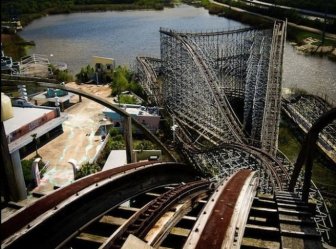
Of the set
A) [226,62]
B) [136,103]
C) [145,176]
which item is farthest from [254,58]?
[145,176]

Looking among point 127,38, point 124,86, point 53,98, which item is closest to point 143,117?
point 124,86

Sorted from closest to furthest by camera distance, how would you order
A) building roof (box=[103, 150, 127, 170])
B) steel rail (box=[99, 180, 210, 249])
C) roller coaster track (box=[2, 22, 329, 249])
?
roller coaster track (box=[2, 22, 329, 249])
steel rail (box=[99, 180, 210, 249])
building roof (box=[103, 150, 127, 170])

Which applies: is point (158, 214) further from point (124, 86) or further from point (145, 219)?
point (124, 86)

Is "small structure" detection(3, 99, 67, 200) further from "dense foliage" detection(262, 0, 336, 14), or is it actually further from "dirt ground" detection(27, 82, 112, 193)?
"dense foliage" detection(262, 0, 336, 14)

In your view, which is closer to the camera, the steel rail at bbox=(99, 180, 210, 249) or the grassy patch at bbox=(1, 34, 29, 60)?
the steel rail at bbox=(99, 180, 210, 249)

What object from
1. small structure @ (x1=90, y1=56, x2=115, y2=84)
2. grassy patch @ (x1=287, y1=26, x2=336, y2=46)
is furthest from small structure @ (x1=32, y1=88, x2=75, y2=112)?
grassy patch @ (x1=287, y1=26, x2=336, y2=46)
